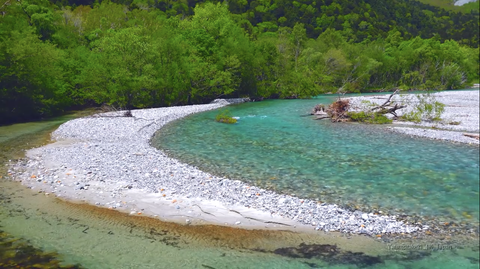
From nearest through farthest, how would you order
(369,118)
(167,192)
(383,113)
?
(167,192), (369,118), (383,113)

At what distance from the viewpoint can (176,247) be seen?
9125 mm

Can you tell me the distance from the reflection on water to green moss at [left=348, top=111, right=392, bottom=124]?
2263cm

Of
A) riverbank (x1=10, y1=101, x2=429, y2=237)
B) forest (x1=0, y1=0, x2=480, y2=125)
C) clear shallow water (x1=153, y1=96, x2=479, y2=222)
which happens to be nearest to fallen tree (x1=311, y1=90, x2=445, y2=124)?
clear shallow water (x1=153, y1=96, x2=479, y2=222)

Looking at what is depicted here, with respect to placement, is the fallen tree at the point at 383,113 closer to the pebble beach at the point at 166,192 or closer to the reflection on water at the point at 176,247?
the pebble beach at the point at 166,192

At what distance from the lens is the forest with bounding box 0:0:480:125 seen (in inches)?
1266

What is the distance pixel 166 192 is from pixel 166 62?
33.7 meters

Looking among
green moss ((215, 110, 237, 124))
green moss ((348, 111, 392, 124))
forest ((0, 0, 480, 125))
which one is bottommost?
green moss ((348, 111, 392, 124))

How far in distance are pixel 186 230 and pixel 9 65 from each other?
1111 inches

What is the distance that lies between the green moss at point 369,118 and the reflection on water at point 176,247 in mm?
22633

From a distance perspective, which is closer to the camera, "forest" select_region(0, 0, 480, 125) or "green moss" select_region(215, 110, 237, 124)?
"green moss" select_region(215, 110, 237, 124)

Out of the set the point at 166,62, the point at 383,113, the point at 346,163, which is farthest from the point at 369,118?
the point at 166,62

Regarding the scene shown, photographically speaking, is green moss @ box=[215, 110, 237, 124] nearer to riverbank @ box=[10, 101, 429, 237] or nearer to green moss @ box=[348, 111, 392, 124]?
green moss @ box=[348, 111, 392, 124]

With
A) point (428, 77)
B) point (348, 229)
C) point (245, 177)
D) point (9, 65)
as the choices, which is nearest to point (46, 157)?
point (245, 177)

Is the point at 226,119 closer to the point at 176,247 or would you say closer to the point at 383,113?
the point at 383,113
